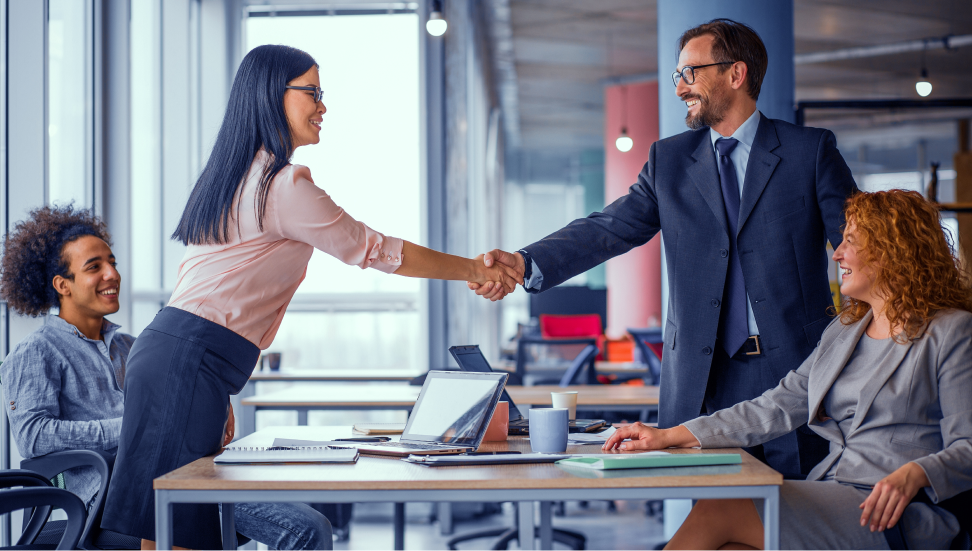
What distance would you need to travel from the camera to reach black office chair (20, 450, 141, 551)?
6.78ft

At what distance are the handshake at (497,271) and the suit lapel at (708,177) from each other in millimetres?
566

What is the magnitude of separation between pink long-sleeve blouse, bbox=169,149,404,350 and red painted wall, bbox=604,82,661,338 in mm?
9292

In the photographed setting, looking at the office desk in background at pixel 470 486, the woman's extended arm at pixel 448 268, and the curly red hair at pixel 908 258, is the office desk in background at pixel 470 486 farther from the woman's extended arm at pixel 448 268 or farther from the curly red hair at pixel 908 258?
the woman's extended arm at pixel 448 268

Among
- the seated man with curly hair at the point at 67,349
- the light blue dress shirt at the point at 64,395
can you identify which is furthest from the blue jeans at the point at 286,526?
the light blue dress shirt at the point at 64,395

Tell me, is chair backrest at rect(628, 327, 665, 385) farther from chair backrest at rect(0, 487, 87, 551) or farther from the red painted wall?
the red painted wall

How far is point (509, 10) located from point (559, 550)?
5986 mm

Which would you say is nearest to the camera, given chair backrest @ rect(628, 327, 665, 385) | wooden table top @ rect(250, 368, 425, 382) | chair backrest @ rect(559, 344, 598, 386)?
wooden table top @ rect(250, 368, 425, 382)

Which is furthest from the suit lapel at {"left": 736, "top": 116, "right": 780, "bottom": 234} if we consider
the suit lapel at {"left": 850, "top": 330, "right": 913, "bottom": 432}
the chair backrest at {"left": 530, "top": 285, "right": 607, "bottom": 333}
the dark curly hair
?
the chair backrest at {"left": 530, "top": 285, "right": 607, "bottom": 333}

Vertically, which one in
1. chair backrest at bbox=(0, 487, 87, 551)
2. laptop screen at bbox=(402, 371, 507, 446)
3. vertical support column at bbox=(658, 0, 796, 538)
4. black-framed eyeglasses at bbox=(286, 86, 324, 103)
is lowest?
chair backrest at bbox=(0, 487, 87, 551)

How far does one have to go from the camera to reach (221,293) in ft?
5.52

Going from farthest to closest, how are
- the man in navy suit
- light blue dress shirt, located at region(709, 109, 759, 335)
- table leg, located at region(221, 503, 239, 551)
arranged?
light blue dress shirt, located at region(709, 109, 759, 335), the man in navy suit, table leg, located at region(221, 503, 239, 551)

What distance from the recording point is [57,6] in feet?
11.5

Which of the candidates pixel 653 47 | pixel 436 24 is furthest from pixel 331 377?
pixel 653 47

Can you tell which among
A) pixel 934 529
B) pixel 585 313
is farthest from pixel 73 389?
pixel 585 313
